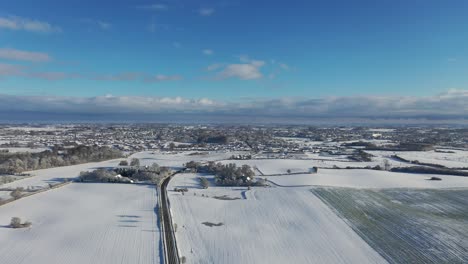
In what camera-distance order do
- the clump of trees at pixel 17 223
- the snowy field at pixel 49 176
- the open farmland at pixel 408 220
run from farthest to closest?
the snowy field at pixel 49 176, the clump of trees at pixel 17 223, the open farmland at pixel 408 220

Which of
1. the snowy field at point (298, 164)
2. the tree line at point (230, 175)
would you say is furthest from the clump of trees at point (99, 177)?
the snowy field at point (298, 164)

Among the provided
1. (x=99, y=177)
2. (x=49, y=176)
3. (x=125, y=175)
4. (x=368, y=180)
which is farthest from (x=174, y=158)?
(x=368, y=180)

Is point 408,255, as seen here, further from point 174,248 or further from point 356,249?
point 174,248

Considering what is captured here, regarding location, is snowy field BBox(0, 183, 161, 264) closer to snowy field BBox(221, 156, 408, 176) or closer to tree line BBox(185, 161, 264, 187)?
tree line BBox(185, 161, 264, 187)

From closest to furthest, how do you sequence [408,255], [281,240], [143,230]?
[408,255], [281,240], [143,230]

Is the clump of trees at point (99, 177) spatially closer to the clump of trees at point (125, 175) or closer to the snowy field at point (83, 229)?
the clump of trees at point (125, 175)

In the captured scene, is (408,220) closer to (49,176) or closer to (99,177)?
(99,177)

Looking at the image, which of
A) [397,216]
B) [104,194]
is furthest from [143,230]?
[397,216]
